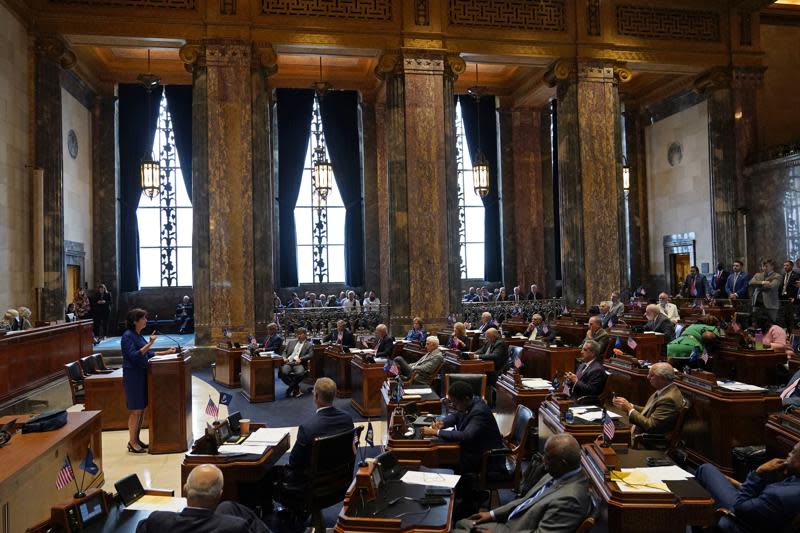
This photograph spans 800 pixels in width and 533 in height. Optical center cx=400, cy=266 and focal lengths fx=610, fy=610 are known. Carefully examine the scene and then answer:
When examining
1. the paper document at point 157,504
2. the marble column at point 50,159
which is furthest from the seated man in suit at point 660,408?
the marble column at point 50,159

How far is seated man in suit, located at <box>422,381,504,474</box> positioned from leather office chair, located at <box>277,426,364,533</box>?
702mm

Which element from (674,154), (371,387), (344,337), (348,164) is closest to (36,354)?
(344,337)

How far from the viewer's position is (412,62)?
13312 millimetres

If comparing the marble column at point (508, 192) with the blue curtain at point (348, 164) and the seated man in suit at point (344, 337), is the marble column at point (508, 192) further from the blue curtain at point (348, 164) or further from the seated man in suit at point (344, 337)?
the seated man in suit at point (344, 337)

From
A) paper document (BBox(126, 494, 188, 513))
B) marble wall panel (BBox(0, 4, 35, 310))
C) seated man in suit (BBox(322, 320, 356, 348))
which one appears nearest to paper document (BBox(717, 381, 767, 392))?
paper document (BBox(126, 494, 188, 513))

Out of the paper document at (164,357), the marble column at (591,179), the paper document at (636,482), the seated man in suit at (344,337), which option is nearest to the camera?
the paper document at (636,482)

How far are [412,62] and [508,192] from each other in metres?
6.62

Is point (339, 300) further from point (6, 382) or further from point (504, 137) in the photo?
point (6, 382)

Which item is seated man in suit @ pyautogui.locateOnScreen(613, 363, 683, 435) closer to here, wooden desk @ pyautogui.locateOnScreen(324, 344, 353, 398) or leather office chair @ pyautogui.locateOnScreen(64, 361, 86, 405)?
wooden desk @ pyautogui.locateOnScreen(324, 344, 353, 398)

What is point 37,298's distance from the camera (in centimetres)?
1191

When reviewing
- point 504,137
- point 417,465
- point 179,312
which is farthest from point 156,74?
point 417,465

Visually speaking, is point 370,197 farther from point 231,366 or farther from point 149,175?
point 231,366

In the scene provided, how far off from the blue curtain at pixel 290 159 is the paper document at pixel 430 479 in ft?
46.8

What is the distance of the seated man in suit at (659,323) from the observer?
9156 millimetres
